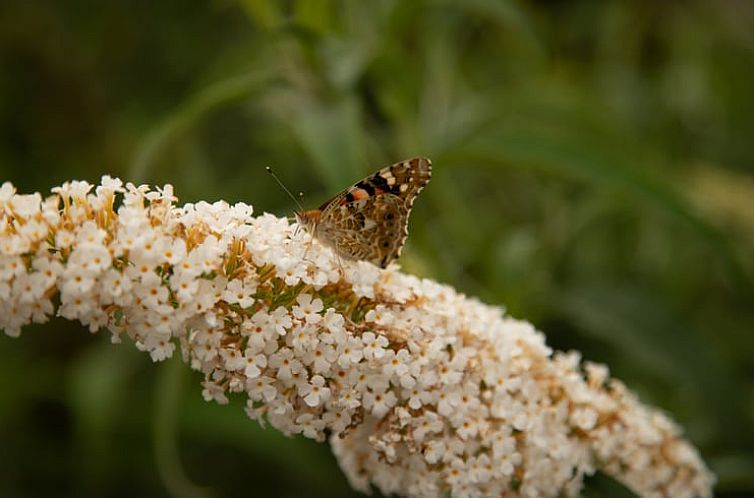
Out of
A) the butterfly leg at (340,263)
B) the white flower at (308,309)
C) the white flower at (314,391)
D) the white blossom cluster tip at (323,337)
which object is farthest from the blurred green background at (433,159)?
the white flower at (314,391)

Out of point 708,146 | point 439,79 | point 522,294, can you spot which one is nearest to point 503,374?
point 522,294

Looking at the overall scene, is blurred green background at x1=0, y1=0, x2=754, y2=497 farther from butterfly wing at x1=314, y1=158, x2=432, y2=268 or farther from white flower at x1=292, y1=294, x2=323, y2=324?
white flower at x1=292, y1=294, x2=323, y2=324

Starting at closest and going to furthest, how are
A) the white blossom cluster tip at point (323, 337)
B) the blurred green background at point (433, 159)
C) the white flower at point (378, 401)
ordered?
1. the white blossom cluster tip at point (323, 337)
2. the white flower at point (378, 401)
3. the blurred green background at point (433, 159)

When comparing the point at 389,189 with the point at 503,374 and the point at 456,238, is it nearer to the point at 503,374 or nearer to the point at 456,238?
the point at 503,374

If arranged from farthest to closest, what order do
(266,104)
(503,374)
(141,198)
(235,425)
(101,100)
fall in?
(101,100)
(266,104)
(235,425)
(503,374)
(141,198)

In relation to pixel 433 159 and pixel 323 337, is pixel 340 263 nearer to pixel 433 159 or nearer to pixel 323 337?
pixel 323 337

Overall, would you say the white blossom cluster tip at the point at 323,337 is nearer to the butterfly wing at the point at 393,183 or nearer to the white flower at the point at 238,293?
the white flower at the point at 238,293
